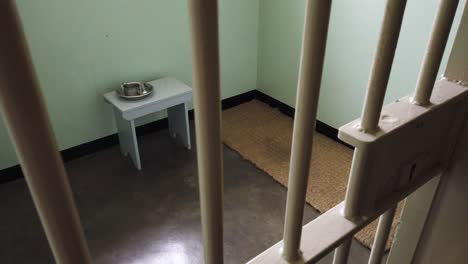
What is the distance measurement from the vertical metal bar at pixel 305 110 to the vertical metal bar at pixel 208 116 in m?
0.10

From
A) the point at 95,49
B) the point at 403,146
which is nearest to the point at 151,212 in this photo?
the point at 95,49

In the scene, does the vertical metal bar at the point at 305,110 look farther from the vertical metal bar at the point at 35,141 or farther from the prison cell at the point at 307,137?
the vertical metal bar at the point at 35,141

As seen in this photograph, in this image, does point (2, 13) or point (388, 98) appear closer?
point (2, 13)

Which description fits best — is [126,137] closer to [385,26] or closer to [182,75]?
[182,75]

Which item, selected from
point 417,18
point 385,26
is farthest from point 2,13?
point 417,18

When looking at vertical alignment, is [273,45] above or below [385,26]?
below

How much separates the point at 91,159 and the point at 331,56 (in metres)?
1.82

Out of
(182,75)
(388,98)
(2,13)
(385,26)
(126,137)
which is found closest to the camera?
(2,13)

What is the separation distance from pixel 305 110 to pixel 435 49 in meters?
0.25

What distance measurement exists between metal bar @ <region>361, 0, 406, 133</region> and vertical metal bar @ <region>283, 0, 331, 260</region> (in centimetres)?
10

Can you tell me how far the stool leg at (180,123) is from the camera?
251cm

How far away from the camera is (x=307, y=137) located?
0.41 meters

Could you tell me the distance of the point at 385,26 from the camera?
406 millimetres

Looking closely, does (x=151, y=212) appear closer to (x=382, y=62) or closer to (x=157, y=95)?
(x=157, y=95)
